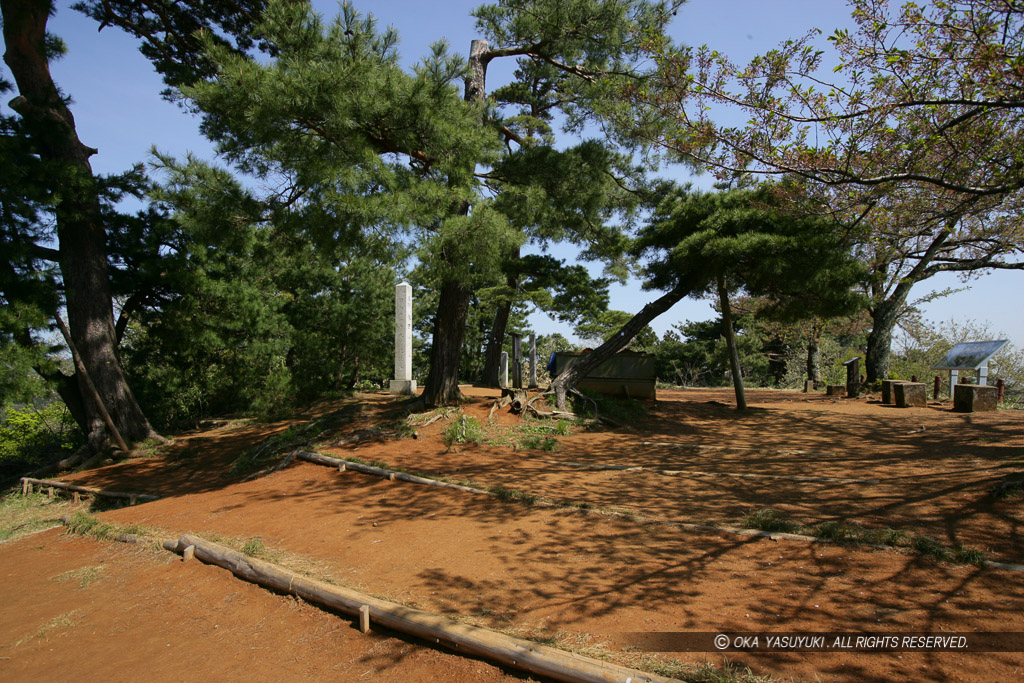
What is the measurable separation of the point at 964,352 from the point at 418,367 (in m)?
16.4

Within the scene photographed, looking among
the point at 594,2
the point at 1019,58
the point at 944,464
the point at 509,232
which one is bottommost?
the point at 944,464

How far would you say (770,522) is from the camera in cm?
422

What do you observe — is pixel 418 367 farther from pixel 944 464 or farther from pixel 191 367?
pixel 944 464

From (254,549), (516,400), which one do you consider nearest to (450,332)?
(516,400)

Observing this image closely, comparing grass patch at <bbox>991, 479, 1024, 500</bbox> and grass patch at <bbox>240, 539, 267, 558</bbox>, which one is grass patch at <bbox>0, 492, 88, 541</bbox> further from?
grass patch at <bbox>991, 479, 1024, 500</bbox>

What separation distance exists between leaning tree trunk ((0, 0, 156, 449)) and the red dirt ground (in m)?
4.83

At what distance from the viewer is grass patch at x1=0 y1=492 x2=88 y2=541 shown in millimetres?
7293

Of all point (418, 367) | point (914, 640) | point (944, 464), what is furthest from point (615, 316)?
point (914, 640)

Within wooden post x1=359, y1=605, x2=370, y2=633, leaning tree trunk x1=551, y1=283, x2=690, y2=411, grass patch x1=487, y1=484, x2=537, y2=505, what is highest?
leaning tree trunk x1=551, y1=283, x2=690, y2=411

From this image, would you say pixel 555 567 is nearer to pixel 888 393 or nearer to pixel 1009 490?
pixel 1009 490

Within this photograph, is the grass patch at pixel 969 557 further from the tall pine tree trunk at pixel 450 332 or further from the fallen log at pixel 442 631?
the tall pine tree trunk at pixel 450 332

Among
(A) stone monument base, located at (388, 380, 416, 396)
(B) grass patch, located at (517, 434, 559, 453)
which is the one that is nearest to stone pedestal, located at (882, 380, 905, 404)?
(B) grass patch, located at (517, 434, 559, 453)

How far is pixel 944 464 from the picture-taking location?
5.82 metres

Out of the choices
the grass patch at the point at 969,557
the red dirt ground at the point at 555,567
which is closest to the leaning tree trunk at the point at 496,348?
the red dirt ground at the point at 555,567
